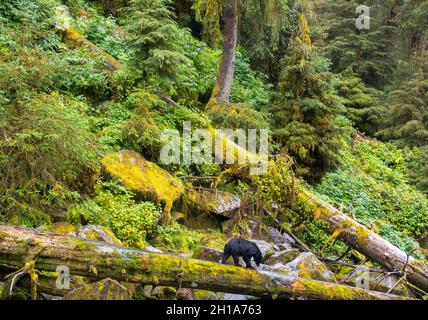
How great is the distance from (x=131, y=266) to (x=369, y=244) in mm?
5513

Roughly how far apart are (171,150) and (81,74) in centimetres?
328

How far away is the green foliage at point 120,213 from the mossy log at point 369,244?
3727mm

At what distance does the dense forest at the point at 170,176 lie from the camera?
18.2 ft

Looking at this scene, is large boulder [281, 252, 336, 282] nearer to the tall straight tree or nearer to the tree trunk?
the tall straight tree

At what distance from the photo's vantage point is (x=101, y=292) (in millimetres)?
5113

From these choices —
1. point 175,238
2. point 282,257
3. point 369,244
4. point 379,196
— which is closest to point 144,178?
point 175,238

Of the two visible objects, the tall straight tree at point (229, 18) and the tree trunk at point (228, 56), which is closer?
the tall straight tree at point (229, 18)

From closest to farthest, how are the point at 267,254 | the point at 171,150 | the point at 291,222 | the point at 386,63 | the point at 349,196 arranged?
the point at 267,254 < the point at 171,150 < the point at 291,222 < the point at 349,196 < the point at 386,63

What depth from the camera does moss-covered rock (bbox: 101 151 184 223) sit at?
28.1 ft

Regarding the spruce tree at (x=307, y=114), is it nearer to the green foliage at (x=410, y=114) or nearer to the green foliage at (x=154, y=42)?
the green foliage at (x=154, y=42)

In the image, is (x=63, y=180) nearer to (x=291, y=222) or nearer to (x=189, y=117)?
(x=189, y=117)

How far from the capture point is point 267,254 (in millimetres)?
7805

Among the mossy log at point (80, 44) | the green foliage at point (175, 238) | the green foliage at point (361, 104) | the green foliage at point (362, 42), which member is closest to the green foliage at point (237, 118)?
the mossy log at point (80, 44)
